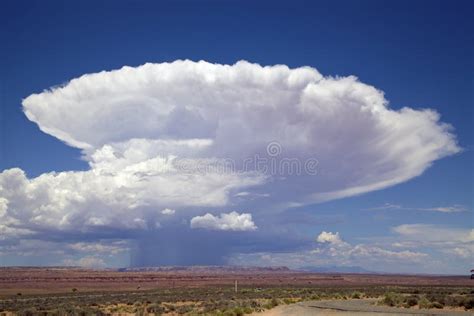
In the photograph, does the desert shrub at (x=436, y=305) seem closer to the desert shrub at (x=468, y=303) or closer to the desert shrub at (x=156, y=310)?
the desert shrub at (x=468, y=303)

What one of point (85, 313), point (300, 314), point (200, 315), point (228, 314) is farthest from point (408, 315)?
point (85, 313)

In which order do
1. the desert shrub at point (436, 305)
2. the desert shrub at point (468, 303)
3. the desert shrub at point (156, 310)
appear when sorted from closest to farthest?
the desert shrub at point (468, 303) → the desert shrub at point (436, 305) → the desert shrub at point (156, 310)

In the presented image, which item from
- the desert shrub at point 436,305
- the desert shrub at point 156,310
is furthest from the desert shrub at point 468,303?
the desert shrub at point 156,310

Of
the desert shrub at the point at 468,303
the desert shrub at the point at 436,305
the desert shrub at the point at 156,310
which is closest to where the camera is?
the desert shrub at the point at 468,303

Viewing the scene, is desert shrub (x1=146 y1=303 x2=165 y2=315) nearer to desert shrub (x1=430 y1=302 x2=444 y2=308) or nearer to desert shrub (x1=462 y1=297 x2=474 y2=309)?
desert shrub (x1=430 y1=302 x2=444 y2=308)

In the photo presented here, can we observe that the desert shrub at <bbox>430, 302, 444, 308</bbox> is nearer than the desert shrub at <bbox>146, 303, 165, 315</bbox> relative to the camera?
Yes

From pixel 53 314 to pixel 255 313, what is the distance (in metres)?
18.1

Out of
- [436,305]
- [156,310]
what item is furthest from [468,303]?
[156,310]

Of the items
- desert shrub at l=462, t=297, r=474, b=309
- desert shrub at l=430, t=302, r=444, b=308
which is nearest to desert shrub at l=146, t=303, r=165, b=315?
desert shrub at l=430, t=302, r=444, b=308

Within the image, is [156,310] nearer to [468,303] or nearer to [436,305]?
[436,305]

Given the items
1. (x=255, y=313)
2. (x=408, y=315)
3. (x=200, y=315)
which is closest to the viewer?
(x=408, y=315)

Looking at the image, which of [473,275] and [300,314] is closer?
[300,314]

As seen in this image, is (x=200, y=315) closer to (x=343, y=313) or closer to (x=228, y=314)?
(x=228, y=314)

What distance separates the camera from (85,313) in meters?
45.0
